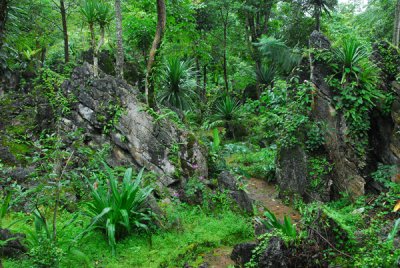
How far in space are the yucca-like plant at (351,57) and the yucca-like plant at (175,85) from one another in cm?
476

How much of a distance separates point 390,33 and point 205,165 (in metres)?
12.1

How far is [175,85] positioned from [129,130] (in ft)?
13.8

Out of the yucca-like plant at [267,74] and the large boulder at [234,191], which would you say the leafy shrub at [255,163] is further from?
the yucca-like plant at [267,74]

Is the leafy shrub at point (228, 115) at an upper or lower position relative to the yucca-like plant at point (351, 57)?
lower

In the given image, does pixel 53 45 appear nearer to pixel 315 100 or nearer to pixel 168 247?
pixel 315 100

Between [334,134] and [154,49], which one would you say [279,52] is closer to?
[334,134]

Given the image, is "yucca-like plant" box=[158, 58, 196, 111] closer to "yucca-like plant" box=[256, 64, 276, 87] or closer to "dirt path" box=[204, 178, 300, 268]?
"dirt path" box=[204, 178, 300, 268]

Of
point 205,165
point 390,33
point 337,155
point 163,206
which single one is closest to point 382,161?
point 337,155

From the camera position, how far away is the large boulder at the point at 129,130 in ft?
22.7

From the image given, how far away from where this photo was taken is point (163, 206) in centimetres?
585

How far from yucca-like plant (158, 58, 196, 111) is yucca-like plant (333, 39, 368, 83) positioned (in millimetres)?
4760

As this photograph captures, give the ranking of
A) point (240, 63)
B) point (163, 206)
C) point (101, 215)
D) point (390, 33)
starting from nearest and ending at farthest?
point (101, 215), point (163, 206), point (390, 33), point (240, 63)

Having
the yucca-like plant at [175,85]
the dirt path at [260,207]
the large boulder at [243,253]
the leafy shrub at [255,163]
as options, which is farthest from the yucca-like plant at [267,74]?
the large boulder at [243,253]

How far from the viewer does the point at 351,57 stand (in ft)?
26.7
